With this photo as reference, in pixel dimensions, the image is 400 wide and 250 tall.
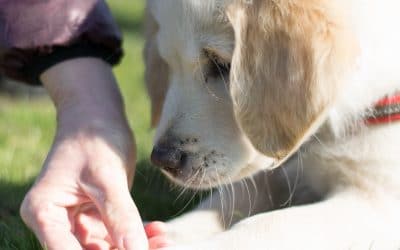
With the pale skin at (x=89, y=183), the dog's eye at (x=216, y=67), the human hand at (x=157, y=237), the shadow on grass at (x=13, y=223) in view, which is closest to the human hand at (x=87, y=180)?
the pale skin at (x=89, y=183)

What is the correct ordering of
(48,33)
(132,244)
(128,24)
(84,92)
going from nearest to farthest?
(132,244)
(84,92)
(48,33)
(128,24)

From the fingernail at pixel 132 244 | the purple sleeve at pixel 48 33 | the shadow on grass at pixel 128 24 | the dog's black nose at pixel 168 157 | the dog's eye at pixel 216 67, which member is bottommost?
the shadow on grass at pixel 128 24

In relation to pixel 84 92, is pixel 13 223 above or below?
below

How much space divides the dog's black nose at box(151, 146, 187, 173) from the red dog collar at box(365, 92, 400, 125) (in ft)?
2.49

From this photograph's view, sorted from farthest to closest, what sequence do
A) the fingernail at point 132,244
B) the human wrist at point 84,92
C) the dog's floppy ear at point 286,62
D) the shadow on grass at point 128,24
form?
the shadow on grass at point 128,24
the human wrist at point 84,92
the dog's floppy ear at point 286,62
the fingernail at point 132,244

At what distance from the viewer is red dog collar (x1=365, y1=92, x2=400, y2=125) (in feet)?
10.5

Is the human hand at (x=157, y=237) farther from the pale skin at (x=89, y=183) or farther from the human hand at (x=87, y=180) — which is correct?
the human hand at (x=87, y=180)

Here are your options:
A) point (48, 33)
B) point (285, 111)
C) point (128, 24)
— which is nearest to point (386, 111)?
point (285, 111)

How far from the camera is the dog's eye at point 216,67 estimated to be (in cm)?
299

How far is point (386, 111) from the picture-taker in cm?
322

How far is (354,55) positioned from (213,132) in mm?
572

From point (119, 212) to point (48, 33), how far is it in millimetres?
1040

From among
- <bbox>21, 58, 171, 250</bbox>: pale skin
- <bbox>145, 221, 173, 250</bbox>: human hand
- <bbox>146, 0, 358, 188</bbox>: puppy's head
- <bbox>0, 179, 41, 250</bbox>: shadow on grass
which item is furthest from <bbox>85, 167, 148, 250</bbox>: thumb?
<bbox>0, 179, 41, 250</bbox>: shadow on grass

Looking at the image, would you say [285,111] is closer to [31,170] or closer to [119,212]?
[119,212]
